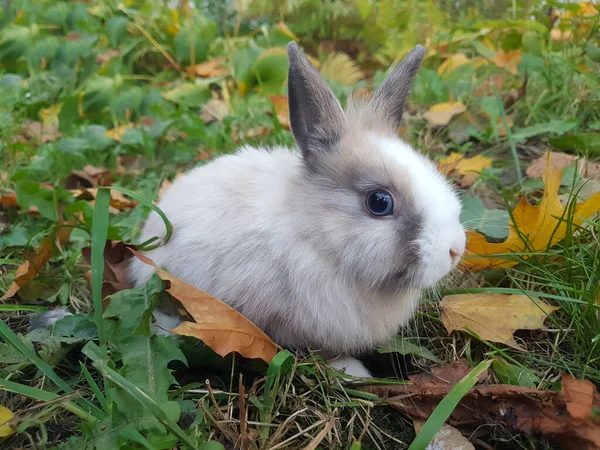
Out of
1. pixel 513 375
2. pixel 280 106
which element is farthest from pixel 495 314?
pixel 280 106

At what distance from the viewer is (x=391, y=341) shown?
234cm

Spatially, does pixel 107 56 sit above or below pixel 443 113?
below

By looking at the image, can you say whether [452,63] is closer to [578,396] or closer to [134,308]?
[578,396]

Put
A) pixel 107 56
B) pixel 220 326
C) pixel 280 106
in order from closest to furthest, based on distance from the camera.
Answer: pixel 220 326 → pixel 280 106 → pixel 107 56

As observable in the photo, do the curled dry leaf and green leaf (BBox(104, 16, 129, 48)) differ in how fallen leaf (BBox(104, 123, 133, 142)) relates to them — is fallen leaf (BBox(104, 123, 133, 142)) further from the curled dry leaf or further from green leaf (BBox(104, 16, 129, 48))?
the curled dry leaf

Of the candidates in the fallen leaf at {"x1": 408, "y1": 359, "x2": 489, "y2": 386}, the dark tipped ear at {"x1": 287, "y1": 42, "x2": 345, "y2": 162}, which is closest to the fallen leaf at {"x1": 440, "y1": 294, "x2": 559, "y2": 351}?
the fallen leaf at {"x1": 408, "y1": 359, "x2": 489, "y2": 386}

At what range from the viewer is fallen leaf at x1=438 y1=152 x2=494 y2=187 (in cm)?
355

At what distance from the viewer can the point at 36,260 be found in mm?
2717

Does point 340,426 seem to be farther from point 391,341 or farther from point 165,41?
point 165,41

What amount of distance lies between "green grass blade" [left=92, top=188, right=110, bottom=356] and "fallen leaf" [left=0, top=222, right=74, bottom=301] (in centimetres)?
70

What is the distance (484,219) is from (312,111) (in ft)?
3.86

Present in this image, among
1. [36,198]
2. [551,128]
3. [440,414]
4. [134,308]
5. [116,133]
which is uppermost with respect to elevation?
[551,128]

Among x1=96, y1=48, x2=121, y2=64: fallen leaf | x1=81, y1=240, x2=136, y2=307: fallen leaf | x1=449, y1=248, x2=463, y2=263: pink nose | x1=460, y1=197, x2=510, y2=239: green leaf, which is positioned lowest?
x1=81, y1=240, x2=136, y2=307: fallen leaf

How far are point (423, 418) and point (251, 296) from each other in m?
0.82
